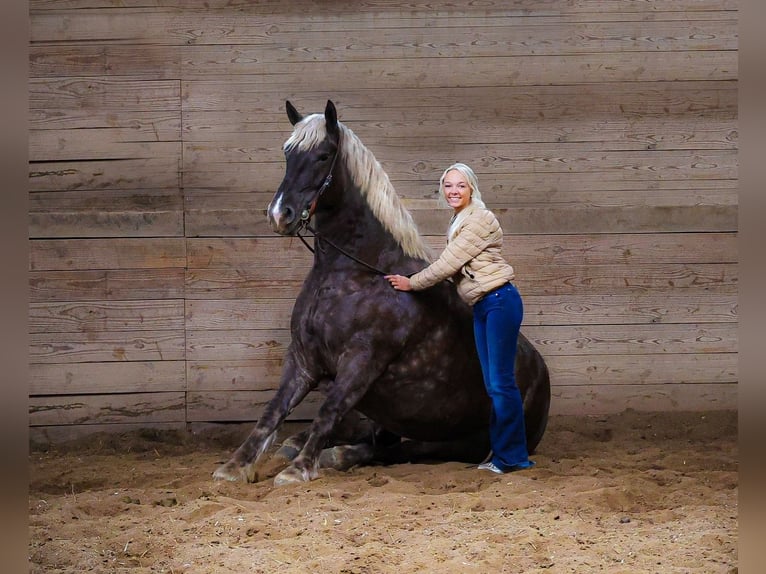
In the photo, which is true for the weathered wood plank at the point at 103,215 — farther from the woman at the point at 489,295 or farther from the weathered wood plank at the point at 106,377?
the woman at the point at 489,295

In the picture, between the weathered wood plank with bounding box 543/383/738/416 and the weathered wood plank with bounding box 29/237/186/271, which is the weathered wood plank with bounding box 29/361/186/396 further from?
the weathered wood plank with bounding box 543/383/738/416

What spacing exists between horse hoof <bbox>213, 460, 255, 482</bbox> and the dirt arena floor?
0.33 feet

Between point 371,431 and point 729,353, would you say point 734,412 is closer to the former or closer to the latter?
point 729,353

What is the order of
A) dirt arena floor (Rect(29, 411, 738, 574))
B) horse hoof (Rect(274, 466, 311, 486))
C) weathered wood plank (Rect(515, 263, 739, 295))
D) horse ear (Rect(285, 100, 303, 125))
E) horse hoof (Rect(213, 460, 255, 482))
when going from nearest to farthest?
dirt arena floor (Rect(29, 411, 738, 574)), horse hoof (Rect(274, 466, 311, 486)), horse hoof (Rect(213, 460, 255, 482)), horse ear (Rect(285, 100, 303, 125)), weathered wood plank (Rect(515, 263, 739, 295))

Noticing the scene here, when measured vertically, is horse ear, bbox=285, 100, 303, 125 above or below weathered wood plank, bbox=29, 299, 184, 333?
above

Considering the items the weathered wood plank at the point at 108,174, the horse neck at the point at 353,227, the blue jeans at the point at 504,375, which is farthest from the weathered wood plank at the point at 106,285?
the blue jeans at the point at 504,375

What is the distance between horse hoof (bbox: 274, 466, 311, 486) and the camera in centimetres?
401

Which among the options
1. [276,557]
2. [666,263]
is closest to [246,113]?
[666,263]

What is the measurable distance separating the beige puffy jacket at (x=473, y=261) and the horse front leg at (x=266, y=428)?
81 cm

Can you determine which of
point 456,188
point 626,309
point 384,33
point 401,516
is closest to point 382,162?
point 384,33

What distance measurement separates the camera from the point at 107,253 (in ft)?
17.8

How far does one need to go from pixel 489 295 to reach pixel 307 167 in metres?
1.16

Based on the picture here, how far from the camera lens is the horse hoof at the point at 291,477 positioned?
13.1 ft

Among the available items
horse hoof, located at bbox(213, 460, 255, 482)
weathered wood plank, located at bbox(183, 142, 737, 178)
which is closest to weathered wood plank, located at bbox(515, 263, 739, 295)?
weathered wood plank, located at bbox(183, 142, 737, 178)
